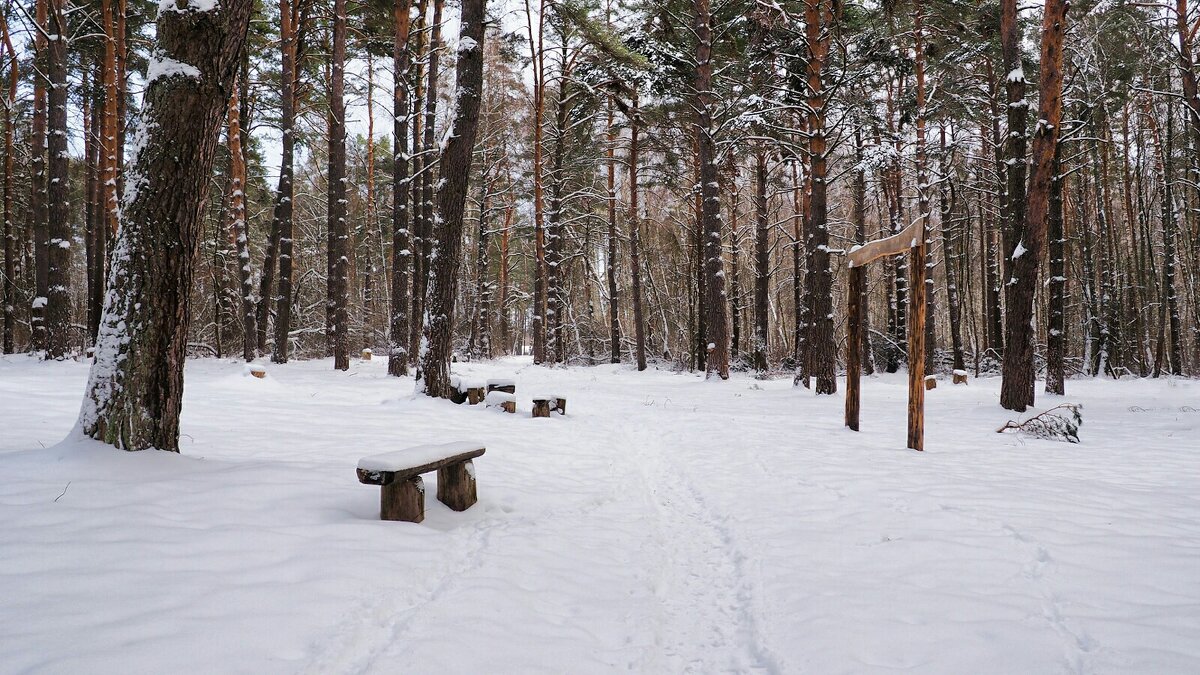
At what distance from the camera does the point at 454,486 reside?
4.20m

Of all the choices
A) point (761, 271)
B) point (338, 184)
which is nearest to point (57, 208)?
point (338, 184)

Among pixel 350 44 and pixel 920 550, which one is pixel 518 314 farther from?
pixel 920 550

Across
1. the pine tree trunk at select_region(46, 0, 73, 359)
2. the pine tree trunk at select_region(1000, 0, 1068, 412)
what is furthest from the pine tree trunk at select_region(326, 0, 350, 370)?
the pine tree trunk at select_region(1000, 0, 1068, 412)

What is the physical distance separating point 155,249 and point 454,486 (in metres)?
2.59

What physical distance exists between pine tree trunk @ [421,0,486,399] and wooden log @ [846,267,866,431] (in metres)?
5.91

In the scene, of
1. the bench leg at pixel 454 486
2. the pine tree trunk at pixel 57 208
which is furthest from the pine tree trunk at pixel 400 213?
the bench leg at pixel 454 486

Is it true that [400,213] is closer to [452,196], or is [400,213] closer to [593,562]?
[452,196]

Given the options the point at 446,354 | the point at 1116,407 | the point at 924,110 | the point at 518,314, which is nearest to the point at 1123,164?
the point at 924,110

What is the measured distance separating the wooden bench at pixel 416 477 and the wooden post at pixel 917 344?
195 inches

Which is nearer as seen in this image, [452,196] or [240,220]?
[452,196]

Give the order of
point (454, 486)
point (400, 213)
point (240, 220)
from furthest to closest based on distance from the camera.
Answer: point (240, 220), point (400, 213), point (454, 486)

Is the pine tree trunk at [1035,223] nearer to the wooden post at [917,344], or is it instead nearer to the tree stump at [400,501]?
the wooden post at [917,344]

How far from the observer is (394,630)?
2471 millimetres

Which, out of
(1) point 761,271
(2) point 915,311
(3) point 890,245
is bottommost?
(2) point 915,311
